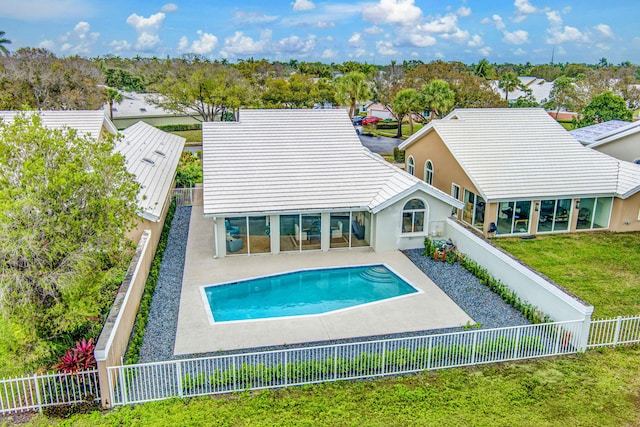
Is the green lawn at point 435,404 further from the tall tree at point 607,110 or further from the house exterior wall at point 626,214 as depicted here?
the tall tree at point 607,110

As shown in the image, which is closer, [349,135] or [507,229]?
[507,229]

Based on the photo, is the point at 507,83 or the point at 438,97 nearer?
the point at 438,97

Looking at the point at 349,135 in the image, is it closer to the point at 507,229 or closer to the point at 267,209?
the point at 267,209

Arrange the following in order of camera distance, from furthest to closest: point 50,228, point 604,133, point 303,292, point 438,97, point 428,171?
1. point 438,97
2. point 604,133
3. point 428,171
4. point 303,292
5. point 50,228

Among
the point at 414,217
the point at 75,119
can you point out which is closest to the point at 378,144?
the point at 414,217

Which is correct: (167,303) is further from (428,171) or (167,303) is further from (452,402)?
(428,171)

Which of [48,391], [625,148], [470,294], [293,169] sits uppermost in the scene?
[625,148]

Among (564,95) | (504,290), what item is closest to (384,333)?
(504,290)
